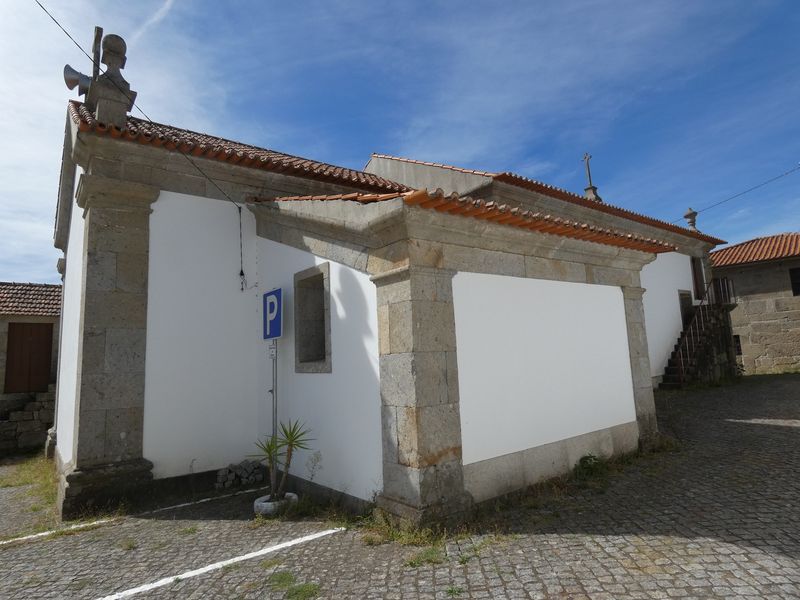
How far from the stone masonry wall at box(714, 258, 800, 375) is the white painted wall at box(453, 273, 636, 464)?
45.7 feet

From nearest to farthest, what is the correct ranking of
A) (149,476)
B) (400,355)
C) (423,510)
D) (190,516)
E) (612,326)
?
(423,510), (400,355), (190,516), (149,476), (612,326)

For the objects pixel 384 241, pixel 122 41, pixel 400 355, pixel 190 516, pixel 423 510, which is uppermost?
pixel 122 41

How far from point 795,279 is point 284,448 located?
59.9 feet

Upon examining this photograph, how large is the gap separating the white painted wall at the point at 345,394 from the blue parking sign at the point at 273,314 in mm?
203

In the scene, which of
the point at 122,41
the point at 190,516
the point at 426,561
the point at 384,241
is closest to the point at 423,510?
the point at 426,561

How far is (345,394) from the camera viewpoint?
4.46 meters

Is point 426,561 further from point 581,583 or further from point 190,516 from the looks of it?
point 190,516

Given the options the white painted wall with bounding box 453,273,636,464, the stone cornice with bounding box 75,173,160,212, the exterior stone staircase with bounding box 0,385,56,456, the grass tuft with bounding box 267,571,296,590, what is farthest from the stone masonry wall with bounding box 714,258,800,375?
the exterior stone staircase with bounding box 0,385,56,456

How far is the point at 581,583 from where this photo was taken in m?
2.78

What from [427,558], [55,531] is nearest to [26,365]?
[55,531]

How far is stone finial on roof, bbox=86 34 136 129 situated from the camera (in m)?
5.63

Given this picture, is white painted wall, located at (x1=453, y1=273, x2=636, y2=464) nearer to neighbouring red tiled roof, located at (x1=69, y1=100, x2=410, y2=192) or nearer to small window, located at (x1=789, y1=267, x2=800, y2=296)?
neighbouring red tiled roof, located at (x1=69, y1=100, x2=410, y2=192)

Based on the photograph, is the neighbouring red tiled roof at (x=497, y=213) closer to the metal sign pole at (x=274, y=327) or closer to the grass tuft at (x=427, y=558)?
the metal sign pole at (x=274, y=327)

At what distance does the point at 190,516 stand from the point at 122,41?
19.9ft
